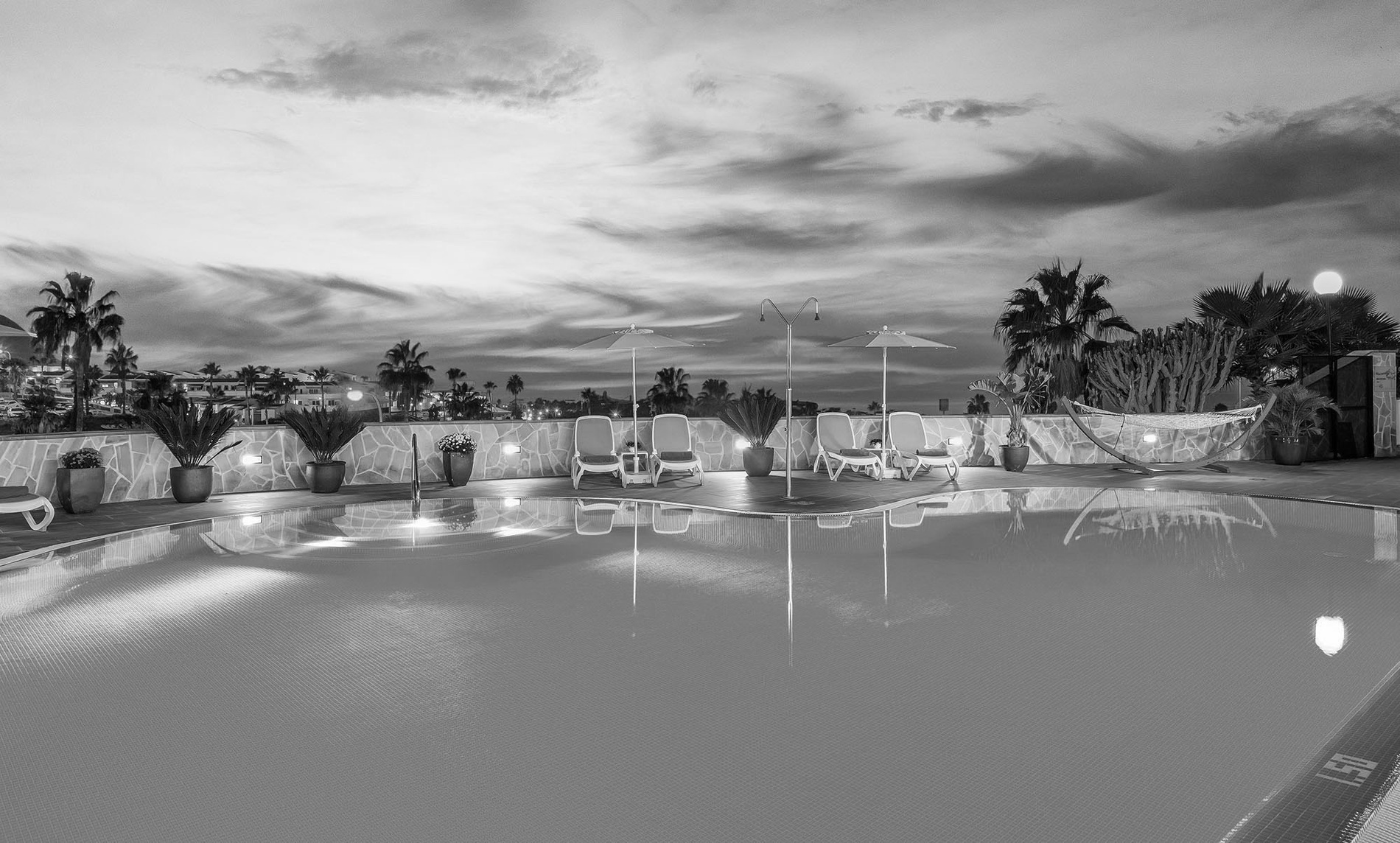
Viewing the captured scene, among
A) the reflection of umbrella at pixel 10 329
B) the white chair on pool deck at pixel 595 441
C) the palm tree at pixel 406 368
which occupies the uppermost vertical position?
the palm tree at pixel 406 368

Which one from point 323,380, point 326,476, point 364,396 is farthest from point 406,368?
point 326,476

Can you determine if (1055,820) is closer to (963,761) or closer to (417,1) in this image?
(963,761)

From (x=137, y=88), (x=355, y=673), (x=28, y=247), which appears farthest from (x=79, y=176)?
(x=355, y=673)

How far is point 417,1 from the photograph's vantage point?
32.6 feet

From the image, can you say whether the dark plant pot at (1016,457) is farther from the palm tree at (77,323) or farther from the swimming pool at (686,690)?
the palm tree at (77,323)

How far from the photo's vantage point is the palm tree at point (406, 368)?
160 ft

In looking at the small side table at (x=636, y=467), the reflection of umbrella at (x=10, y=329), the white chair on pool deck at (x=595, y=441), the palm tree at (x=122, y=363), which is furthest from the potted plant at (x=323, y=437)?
the palm tree at (x=122, y=363)

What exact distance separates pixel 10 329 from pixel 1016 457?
12.7m

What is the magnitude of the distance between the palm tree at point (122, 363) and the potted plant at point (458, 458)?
4030 cm

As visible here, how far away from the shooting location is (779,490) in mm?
9750

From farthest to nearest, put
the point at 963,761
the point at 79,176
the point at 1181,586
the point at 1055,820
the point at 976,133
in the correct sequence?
the point at 976,133 < the point at 79,176 < the point at 1181,586 < the point at 963,761 < the point at 1055,820

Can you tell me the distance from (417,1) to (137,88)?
4127 millimetres

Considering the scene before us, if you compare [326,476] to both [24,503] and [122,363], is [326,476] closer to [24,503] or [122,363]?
[24,503]

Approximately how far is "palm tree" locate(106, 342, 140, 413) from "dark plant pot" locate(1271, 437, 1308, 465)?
48455 millimetres
